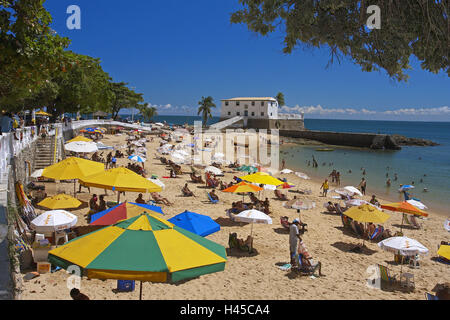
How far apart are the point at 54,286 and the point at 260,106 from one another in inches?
2653

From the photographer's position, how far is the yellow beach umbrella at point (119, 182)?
951 cm

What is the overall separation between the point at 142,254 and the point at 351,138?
6625cm

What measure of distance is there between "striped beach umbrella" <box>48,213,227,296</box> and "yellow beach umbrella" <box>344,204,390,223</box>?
7306mm

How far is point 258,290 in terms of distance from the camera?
24.2ft

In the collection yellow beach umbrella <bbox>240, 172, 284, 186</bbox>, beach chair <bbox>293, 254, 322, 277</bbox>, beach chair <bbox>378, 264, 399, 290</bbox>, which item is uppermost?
yellow beach umbrella <bbox>240, 172, 284, 186</bbox>

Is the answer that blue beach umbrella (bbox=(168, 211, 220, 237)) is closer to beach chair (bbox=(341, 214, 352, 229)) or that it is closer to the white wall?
beach chair (bbox=(341, 214, 352, 229))

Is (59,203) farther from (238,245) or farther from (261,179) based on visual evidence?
(261,179)

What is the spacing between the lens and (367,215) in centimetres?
1049

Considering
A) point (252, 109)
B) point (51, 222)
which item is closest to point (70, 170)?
point (51, 222)

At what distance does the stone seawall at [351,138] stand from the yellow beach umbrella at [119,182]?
58.8 m

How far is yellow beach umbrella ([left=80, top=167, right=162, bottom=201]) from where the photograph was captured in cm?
951

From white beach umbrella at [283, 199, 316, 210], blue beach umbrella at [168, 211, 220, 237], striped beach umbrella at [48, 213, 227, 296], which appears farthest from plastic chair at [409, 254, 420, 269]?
striped beach umbrella at [48, 213, 227, 296]

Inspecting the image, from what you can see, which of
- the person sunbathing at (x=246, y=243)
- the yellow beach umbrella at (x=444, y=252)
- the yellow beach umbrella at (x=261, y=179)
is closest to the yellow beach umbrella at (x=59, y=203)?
the person sunbathing at (x=246, y=243)

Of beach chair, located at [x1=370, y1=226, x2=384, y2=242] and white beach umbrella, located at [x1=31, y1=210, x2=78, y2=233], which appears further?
beach chair, located at [x1=370, y1=226, x2=384, y2=242]
